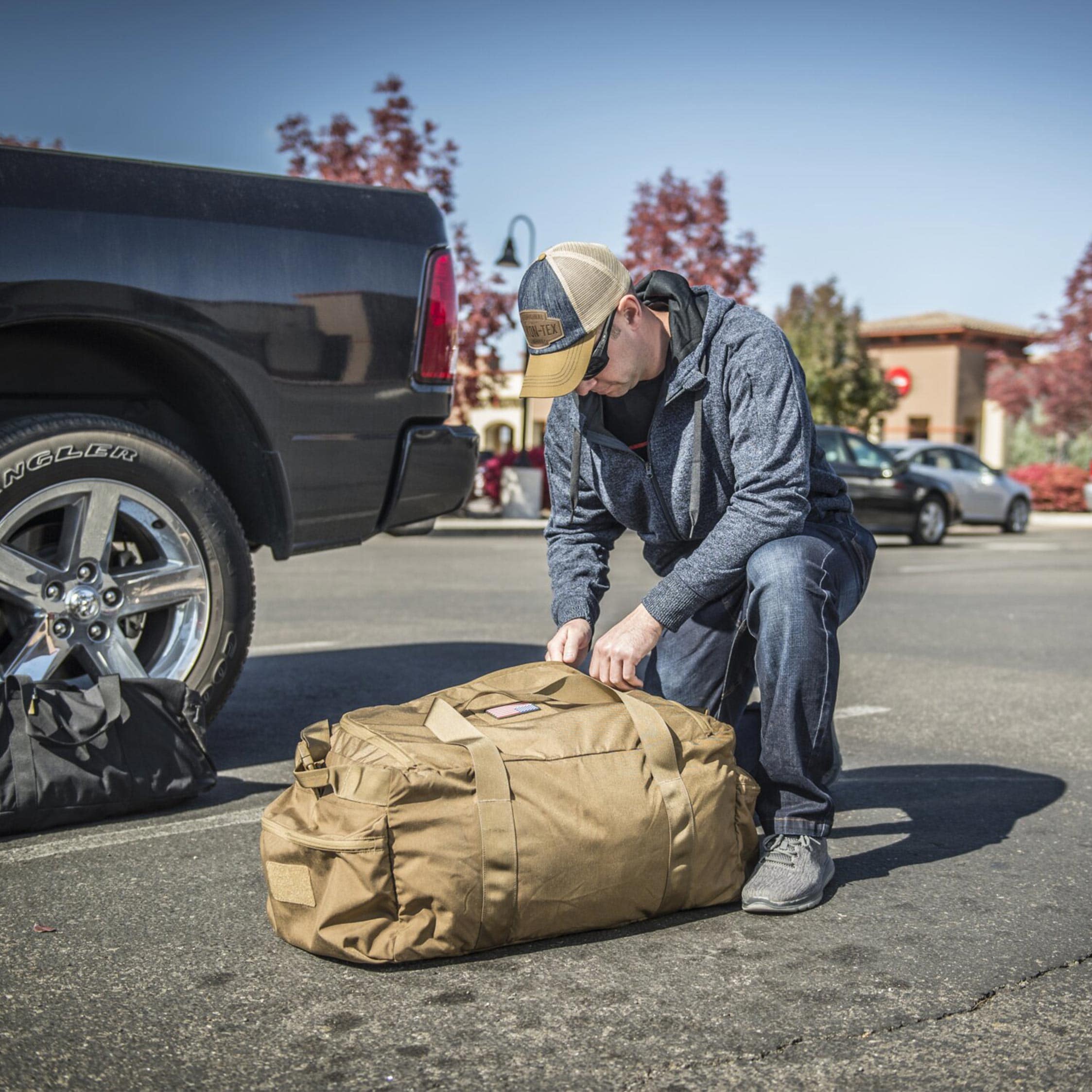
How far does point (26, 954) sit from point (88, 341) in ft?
6.31

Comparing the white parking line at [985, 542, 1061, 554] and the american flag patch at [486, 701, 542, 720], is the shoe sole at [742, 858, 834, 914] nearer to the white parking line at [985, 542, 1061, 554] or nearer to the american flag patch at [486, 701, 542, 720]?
the american flag patch at [486, 701, 542, 720]

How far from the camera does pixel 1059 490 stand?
102 feet

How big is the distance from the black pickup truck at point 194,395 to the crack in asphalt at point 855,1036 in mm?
2162

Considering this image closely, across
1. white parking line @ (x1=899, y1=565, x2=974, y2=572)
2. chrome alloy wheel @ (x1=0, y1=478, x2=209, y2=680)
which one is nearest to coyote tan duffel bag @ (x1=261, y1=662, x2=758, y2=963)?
chrome alloy wheel @ (x1=0, y1=478, x2=209, y2=680)

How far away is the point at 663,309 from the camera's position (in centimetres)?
318

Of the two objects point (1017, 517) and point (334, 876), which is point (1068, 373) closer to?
point (1017, 517)

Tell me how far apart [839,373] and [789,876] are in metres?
44.8

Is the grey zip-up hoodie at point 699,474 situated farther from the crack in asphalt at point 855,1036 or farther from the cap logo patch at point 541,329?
the crack in asphalt at point 855,1036

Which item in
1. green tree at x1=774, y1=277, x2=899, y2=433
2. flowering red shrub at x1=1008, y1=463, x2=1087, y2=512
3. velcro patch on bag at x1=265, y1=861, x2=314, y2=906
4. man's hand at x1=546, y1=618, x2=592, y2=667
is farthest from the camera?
green tree at x1=774, y1=277, x2=899, y2=433

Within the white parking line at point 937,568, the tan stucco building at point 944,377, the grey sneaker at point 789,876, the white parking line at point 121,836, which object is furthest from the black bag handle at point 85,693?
the tan stucco building at point 944,377

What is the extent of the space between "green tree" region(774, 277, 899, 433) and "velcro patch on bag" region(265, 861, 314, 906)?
42.8 meters

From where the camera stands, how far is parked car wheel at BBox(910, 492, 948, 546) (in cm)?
1772

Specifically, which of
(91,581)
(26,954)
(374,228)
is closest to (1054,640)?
(374,228)

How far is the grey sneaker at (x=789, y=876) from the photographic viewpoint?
108 inches
